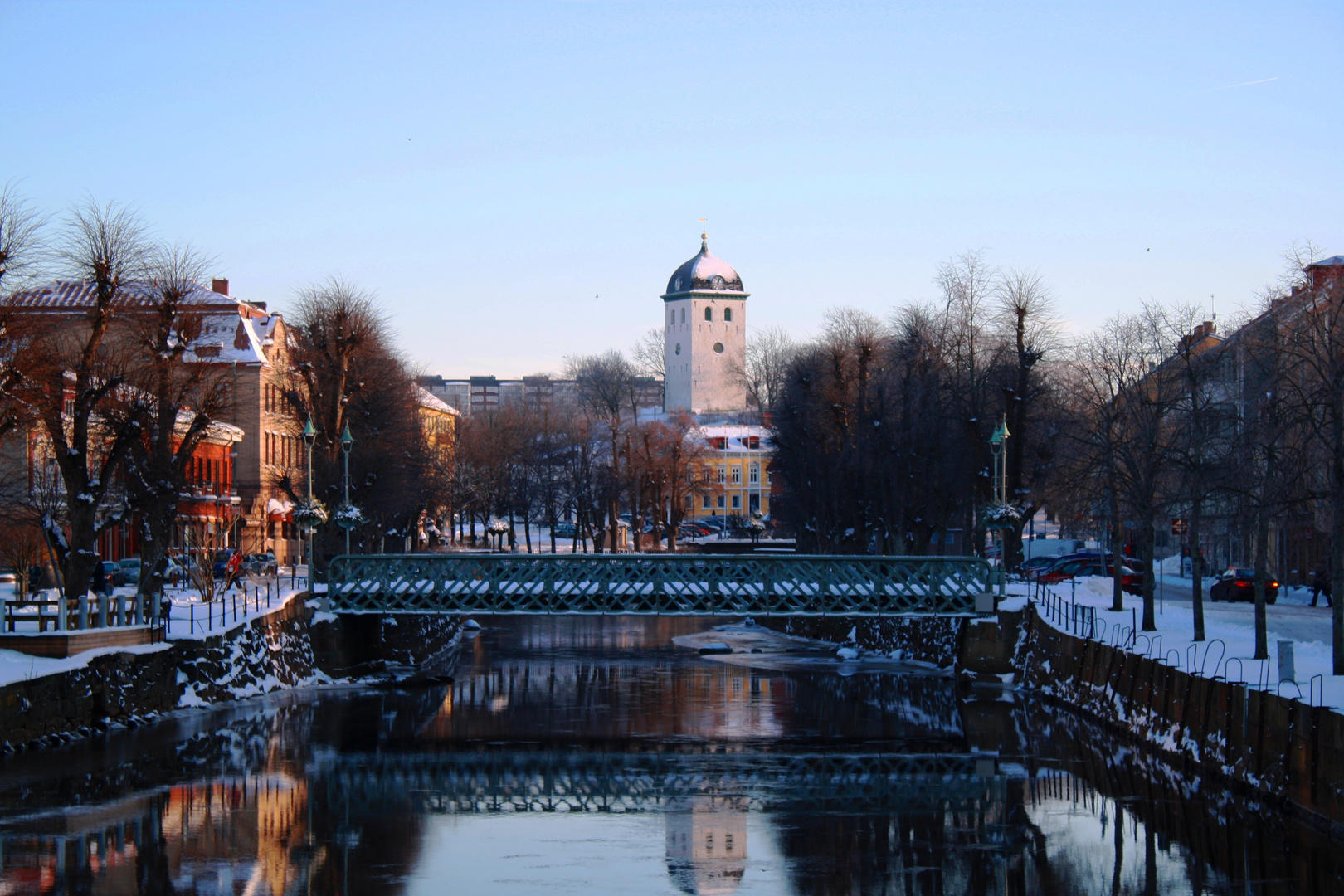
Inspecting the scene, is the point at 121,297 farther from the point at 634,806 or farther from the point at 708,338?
the point at 708,338

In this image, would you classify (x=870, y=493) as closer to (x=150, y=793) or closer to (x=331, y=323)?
(x=331, y=323)

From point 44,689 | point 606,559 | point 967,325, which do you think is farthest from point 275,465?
point 44,689

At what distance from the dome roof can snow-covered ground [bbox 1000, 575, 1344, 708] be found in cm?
11098

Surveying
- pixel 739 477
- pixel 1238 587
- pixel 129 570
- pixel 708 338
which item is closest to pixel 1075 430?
pixel 1238 587

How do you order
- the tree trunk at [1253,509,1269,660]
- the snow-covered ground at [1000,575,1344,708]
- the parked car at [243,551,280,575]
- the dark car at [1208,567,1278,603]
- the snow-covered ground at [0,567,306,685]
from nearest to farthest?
the snow-covered ground at [1000,575,1344,708], the snow-covered ground at [0,567,306,685], the tree trunk at [1253,509,1269,660], the dark car at [1208,567,1278,603], the parked car at [243,551,280,575]

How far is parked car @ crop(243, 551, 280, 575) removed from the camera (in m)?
62.9

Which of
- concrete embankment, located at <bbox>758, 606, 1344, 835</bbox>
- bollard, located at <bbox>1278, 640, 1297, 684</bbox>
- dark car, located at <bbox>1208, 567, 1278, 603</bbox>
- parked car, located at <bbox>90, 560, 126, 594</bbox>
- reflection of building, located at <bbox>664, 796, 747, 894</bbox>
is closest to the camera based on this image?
reflection of building, located at <bbox>664, 796, 747, 894</bbox>

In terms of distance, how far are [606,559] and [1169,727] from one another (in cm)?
1535

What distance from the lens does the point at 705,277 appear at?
530 ft

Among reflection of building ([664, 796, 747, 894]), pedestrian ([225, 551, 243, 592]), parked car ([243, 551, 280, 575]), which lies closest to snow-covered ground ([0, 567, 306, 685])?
pedestrian ([225, 551, 243, 592])

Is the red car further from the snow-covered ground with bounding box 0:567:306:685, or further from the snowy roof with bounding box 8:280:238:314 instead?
the snowy roof with bounding box 8:280:238:314

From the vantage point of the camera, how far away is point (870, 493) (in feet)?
184

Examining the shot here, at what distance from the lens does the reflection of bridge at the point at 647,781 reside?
23594 millimetres

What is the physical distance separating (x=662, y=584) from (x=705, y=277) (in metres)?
125
